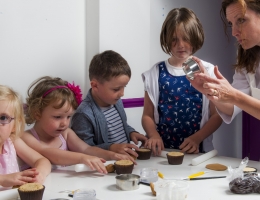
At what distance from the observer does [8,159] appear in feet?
4.54

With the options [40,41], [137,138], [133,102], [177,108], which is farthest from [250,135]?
[40,41]

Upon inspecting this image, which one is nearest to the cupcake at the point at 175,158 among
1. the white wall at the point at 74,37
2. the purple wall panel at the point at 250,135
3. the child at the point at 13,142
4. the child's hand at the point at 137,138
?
the child's hand at the point at 137,138

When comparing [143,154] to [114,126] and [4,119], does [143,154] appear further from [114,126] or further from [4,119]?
[4,119]

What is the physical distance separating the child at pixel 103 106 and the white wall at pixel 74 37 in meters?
0.27

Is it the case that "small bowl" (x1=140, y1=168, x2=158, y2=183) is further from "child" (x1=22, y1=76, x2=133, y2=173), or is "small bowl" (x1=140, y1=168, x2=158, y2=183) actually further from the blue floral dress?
the blue floral dress

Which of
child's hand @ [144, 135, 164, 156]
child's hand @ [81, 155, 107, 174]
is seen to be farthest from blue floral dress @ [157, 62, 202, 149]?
child's hand @ [81, 155, 107, 174]

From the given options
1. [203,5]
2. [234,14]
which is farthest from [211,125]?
[203,5]

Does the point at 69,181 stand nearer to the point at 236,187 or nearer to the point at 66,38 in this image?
the point at 236,187

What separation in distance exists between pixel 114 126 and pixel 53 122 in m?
0.42

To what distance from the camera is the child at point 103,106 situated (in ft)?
5.73

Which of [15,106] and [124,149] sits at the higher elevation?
[15,106]

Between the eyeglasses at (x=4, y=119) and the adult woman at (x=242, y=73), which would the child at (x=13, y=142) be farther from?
the adult woman at (x=242, y=73)

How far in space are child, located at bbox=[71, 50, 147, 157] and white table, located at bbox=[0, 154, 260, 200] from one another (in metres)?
→ 0.34

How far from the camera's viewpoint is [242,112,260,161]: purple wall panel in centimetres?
294
